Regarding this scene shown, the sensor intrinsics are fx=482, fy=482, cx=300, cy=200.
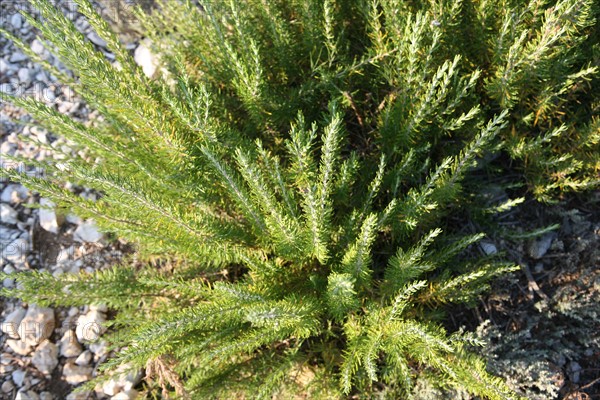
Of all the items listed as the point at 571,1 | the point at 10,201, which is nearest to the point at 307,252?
the point at 571,1

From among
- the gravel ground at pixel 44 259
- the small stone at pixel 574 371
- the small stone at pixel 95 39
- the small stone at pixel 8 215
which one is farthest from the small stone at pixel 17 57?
the small stone at pixel 574 371

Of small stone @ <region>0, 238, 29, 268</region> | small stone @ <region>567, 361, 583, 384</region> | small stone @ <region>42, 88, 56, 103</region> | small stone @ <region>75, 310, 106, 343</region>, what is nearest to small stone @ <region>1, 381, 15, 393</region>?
small stone @ <region>75, 310, 106, 343</region>

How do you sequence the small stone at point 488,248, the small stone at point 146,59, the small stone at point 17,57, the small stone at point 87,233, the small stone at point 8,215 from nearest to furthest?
the small stone at point 488,248 < the small stone at point 87,233 < the small stone at point 8,215 < the small stone at point 146,59 < the small stone at point 17,57

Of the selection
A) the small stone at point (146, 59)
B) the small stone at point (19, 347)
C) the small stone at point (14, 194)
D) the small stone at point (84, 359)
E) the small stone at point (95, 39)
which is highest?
the small stone at point (95, 39)

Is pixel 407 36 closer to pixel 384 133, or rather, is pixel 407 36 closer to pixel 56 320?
pixel 384 133

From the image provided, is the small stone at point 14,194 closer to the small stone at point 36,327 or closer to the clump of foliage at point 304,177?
the small stone at point 36,327

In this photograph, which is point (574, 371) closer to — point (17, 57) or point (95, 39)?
point (95, 39)
